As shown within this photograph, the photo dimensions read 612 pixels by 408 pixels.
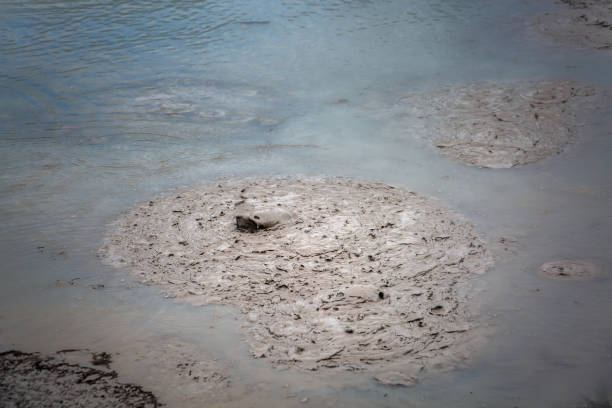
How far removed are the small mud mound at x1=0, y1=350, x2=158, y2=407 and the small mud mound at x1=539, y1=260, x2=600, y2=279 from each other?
2.01m

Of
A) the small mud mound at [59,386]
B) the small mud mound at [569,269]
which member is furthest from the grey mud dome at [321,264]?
the small mud mound at [59,386]

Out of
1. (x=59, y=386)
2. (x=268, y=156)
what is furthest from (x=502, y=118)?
(x=59, y=386)

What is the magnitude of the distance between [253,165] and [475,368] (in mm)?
2422

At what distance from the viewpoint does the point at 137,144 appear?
4.48 meters

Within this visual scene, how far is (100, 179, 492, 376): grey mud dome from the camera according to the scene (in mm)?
2391

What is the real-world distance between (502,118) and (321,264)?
2487 mm

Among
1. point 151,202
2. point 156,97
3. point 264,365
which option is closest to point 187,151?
point 151,202

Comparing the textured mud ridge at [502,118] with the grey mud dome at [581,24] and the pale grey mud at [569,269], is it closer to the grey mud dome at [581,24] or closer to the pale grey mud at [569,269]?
the pale grey mud at [569,269]

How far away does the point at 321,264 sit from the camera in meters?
2.94

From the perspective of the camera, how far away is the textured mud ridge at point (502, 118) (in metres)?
4.09

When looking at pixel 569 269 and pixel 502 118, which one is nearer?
pixel 569 269

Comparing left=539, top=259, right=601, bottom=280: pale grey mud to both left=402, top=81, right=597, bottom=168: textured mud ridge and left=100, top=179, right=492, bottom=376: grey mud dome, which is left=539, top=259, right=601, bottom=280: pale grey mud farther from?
left=402, top=81, right=597, bottom=168: textured mud ridge

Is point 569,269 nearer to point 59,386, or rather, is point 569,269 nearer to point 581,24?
point 59,386

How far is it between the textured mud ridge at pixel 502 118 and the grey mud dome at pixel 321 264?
907 mm
